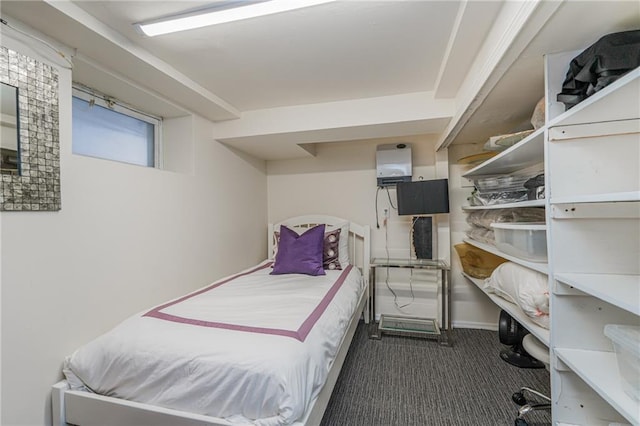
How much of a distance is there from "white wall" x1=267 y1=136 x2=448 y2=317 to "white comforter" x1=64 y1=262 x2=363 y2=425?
158 cm

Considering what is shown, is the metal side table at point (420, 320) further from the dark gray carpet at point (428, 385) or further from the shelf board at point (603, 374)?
the shelf board at point (603, 374)

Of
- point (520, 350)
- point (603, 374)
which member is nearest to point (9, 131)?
point (603, 374)

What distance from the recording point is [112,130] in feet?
6.27

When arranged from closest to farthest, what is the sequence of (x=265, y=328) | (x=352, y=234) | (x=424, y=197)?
(x=265, y=328), (x=424, y=197), (x=352, y=234)

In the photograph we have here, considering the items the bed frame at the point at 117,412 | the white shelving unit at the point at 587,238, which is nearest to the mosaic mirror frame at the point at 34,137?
the bed frame at the point at 117,412

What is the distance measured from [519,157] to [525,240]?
0.62m

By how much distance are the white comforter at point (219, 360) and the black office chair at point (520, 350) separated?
3.88 ft

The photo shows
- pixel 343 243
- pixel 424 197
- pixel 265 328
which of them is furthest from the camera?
pixel 343 243

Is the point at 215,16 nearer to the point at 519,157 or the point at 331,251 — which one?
the point at 519,157

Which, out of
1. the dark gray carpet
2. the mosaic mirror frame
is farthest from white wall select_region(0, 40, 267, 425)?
the dark gray carpet

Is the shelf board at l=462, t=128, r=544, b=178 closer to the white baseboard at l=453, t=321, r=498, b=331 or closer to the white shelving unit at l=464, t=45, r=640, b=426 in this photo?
the white shelving unit at l=464, t=45, r=640, b=426

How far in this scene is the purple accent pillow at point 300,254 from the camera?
99.7 inches

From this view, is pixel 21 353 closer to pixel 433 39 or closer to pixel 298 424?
pixel 298 424

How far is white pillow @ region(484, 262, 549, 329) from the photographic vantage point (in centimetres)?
133
